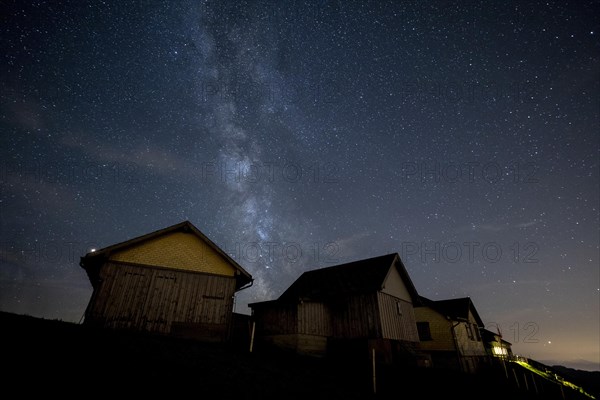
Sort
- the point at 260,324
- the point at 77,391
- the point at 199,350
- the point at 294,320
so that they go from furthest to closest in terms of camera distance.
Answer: the point at 260,324
the point at 294,320
the point at 199,350
the point at 77,391

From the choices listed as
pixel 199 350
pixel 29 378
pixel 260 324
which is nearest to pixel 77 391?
pixel 29 378

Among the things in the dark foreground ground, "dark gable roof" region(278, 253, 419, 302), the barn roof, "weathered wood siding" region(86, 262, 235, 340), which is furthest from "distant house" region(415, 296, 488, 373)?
"weathered wood siding" region(86, 262, 235, 340)

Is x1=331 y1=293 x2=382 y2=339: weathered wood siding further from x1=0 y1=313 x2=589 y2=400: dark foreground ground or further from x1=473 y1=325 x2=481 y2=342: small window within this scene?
x1=473 y1=325 x2=481 y2=342: small window

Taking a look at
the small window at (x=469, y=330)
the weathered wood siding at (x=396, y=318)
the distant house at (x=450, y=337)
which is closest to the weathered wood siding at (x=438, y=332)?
the distant house at (x=450, y=337)

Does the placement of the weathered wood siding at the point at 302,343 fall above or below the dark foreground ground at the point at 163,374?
above

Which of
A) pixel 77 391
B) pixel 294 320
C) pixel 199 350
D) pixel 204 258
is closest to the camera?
pixel 77 391

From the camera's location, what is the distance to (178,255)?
17859mm

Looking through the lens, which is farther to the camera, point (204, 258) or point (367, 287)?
point (367, 287)

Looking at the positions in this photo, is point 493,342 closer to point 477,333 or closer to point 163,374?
point 477,333

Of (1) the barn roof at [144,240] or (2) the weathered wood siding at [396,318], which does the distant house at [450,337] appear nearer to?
(2) the weathered wood siding at [396,318]

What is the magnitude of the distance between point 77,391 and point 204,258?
39.7 ft

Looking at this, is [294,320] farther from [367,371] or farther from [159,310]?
[159,310]

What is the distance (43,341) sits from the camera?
9.16 meters

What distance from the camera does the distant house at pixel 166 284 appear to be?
611 inches
